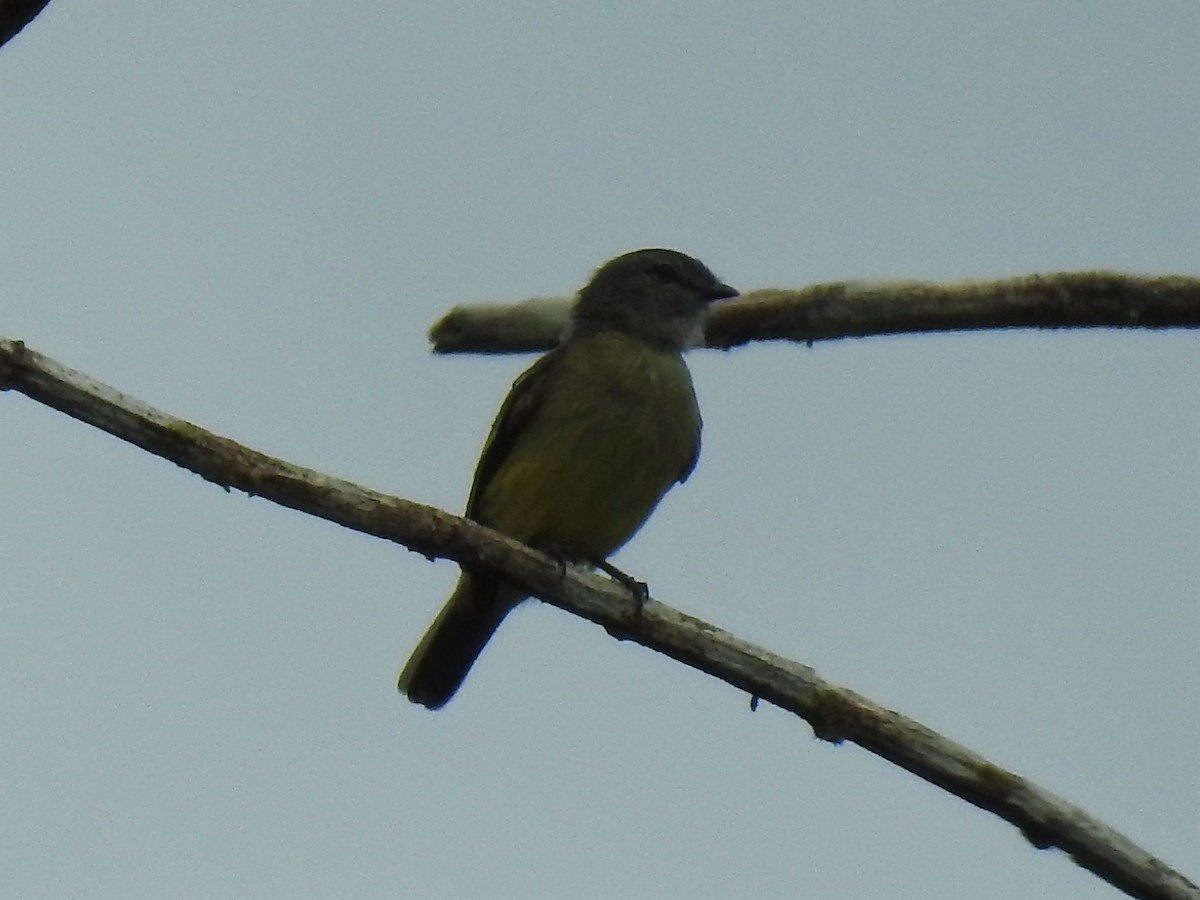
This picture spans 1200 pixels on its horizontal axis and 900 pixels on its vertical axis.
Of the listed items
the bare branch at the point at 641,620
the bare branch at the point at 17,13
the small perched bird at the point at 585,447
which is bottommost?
the bare branch at the point at 641,620

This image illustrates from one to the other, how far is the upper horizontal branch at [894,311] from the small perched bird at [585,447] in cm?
26

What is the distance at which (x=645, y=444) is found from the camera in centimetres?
707

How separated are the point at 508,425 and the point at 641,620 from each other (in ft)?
7.22

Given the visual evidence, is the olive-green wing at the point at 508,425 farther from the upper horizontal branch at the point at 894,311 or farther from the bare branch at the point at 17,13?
the bare branch at the point at 17,13

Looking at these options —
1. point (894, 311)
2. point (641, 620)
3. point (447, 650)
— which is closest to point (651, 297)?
point (894, 311)

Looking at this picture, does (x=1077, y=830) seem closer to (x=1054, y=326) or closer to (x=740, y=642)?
(x=740, y=642)

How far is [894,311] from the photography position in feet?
21.4

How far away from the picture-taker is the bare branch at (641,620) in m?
4.71

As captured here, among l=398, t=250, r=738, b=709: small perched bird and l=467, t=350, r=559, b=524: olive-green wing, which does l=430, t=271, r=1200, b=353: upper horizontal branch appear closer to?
l=398, t=250, r=738, b=709: small perched bird

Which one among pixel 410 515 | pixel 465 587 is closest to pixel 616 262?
pixel 465 587

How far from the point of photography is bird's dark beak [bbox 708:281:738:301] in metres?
8.12

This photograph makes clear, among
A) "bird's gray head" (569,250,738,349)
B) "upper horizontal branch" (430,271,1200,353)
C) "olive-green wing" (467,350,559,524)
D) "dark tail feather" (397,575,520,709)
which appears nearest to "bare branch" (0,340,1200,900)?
"upper horizontal branch" (430,271,1200,353)

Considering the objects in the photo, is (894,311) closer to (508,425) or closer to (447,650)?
(508,425)

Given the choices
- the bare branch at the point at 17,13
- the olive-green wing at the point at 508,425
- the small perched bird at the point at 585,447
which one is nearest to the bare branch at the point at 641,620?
the bare branch at the point at 17,13
